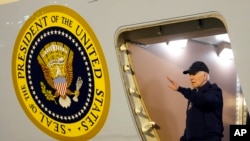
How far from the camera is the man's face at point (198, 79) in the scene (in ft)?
5.52

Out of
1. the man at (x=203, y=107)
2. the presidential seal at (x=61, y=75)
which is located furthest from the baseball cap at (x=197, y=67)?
the presidential seal at (x=61, y=75)

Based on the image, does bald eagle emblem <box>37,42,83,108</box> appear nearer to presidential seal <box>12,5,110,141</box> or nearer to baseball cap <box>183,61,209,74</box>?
presidential seal <box>12,5,110,141</box>

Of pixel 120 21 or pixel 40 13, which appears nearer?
pixel 120 21

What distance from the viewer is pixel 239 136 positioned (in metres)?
1.60

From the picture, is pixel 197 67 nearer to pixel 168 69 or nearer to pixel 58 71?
pixel 168 69

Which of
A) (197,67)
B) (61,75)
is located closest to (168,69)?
(197,67)

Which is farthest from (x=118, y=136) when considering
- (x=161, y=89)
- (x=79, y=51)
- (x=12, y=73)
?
(x=12, y=73)

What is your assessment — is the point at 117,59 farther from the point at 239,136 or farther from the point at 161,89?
the point at 239,136

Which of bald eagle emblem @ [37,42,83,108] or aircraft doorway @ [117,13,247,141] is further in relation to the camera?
bald eagle emblem @ [37,42,83,108]

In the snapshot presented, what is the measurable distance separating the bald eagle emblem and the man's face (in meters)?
0.53

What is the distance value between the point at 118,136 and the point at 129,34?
0.46 m

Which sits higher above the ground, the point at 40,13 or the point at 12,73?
the point at 40,13

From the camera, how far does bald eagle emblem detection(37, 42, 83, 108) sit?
A: 1.93 m

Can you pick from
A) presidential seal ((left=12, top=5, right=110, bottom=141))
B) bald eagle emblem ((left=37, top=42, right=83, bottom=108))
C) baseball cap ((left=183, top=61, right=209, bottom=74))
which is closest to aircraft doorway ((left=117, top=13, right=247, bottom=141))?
baseball cap ((left=183, top=61, right=209, bottom=74))
